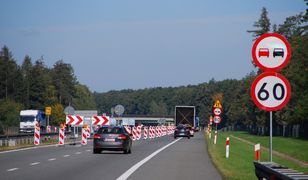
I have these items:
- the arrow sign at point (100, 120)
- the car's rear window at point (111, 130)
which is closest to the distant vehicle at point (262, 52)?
the car's rear window at point (111, 130)

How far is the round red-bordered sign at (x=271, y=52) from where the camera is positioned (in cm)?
1206

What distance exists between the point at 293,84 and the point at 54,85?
89.8 m

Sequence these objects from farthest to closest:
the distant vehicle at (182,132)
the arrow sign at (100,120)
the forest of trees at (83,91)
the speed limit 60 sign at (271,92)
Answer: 1. the forest of trees at (83,91)
2. the distant vehicle at (182,132)
3. the arrow sign at (100,120)
4. the speed limit 60 sign at (271,92)

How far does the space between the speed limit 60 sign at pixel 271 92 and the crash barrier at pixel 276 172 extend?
3.53 ft

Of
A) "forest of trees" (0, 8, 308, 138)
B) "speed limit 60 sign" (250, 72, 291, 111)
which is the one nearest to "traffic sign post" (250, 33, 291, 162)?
"speed limit 60 sign" (250, 72, 291, 111)

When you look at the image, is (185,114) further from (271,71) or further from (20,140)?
(271,71)

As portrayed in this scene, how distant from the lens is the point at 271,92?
12.1 meters

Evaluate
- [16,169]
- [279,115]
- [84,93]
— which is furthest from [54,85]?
[16,169]

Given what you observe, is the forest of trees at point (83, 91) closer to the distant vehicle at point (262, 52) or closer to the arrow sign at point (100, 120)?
the arrow sign at point (100, 120)

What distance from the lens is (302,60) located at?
7912 centimetres

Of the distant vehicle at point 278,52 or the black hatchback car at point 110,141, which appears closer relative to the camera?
the distant vehicle at point 278,52

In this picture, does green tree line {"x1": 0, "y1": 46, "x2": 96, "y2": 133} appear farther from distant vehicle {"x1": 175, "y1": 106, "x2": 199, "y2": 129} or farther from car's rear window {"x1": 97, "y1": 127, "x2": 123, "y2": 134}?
car's rear window {"x1": 97, "y1": 127, "x2": 123, "y2": 134}

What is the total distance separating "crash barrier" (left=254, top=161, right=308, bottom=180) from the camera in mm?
10039

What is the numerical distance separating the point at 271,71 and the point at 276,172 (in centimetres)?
218
